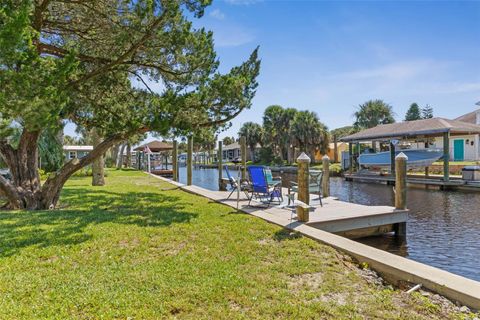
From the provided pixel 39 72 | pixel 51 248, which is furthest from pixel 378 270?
pixel 39 72

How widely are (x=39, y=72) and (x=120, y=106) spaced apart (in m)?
4.62

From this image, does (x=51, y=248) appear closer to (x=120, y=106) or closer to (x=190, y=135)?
(x=190, y=135)

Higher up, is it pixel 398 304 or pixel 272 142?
pixel 272 142

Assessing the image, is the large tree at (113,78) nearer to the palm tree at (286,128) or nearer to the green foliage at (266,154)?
the palm tree at (286,128)

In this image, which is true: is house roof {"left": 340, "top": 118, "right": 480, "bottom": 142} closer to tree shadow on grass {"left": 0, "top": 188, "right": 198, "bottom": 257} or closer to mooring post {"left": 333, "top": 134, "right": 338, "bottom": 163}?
mooring post {"left": 333, "top": 134, "right": 338, "bottom": 163}

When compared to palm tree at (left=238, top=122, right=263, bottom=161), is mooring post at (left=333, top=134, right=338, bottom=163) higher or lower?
lower

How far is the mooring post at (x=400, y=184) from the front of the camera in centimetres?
845

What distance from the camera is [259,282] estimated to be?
13.1ft

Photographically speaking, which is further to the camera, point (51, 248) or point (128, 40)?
point (128, 40)

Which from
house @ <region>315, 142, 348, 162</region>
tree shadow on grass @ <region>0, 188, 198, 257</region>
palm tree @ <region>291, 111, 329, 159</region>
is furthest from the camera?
house @ <region>315, 142, 348, 162</region>

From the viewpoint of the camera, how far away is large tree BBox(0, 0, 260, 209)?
23.9ft

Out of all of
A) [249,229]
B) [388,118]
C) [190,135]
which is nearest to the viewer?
[249,229]

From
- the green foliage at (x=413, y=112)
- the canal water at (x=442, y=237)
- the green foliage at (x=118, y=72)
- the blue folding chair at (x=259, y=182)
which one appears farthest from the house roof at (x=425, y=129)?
the green foliage at (x=413, y=112)

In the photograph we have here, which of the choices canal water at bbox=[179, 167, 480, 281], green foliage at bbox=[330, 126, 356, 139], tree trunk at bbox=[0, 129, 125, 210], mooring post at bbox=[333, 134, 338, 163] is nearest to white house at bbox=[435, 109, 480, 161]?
mooring post at bbox=[333, 134, 338, 163]
